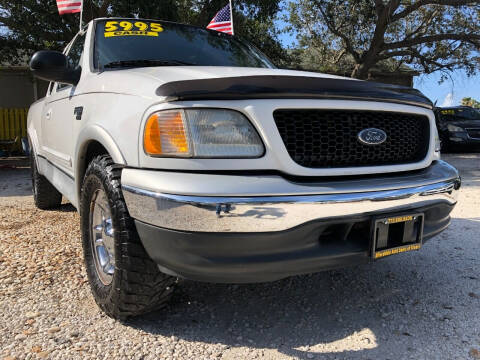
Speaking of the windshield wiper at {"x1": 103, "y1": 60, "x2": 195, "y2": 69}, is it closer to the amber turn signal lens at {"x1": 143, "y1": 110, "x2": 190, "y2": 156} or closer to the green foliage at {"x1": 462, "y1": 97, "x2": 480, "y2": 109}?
the amber turn signal lens at {"x1": 143, "y1": 110, "x2": 190, "y2": 156}

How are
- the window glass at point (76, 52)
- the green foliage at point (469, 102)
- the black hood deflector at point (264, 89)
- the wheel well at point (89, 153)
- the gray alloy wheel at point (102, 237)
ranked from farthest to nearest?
the green foliage at point (469, 102)
the window glass at point (76, 52)
the wheel well at point (89, 153)
the gray alloy wheel at point (102, 237)
the black hood deflector at point (264, 89)

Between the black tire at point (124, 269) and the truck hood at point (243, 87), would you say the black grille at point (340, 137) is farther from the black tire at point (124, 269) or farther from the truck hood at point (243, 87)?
the black tire at point (124, 269)

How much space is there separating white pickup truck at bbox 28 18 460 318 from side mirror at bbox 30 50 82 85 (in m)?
0.46

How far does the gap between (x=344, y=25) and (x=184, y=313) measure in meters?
13.9

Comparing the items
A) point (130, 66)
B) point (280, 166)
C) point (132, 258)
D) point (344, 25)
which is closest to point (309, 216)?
point (280, 166)

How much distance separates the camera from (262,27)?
12.9 m

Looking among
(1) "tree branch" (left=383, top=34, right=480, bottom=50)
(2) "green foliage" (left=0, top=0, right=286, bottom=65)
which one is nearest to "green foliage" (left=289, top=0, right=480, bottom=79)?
(1) "tree branch" (left=383, top=34, right=480, bottom=50)

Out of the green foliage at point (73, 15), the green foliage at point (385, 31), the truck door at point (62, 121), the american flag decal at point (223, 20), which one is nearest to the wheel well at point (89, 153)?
the truck door at point (62, 121)

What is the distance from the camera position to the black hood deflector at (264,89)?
1.66 m

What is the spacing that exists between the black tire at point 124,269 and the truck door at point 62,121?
81 cm

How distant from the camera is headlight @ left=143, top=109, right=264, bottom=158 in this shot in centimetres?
166

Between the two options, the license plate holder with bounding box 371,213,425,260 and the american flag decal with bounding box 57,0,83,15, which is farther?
the american flag decal with bounding box 57,0,83,15

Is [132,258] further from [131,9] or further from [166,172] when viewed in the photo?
[131,9]

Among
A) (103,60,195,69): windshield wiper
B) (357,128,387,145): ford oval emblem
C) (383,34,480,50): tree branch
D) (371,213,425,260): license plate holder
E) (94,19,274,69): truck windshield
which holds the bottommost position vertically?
(371,213,425,260): license plate holder
